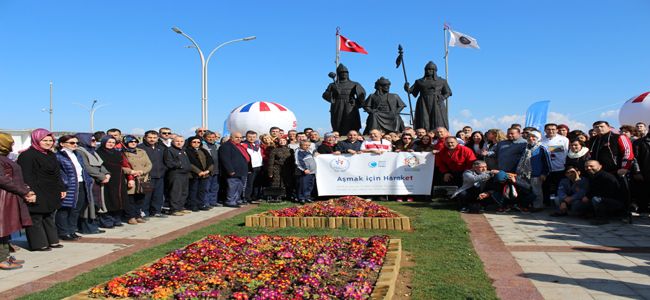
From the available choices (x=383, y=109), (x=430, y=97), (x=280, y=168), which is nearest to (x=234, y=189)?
(x=280, y=168)

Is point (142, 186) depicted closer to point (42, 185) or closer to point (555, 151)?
point (42, 185)

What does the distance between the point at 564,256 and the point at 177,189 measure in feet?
24.3

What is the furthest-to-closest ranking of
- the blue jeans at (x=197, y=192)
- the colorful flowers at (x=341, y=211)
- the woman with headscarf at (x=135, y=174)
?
the blue jeans at (x=197, y=192)
the woman with headscarf at (x=135, y=174)
the colorful flowers at (x=341, y=211)

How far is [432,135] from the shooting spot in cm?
1334

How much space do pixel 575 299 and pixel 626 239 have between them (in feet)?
11.6

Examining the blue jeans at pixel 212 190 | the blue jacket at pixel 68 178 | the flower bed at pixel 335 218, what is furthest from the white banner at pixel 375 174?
the blue jacket at pixel 68 178

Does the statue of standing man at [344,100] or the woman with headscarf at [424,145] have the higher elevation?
the statue of standing man at [344,100]

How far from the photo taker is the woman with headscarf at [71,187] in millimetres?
7848

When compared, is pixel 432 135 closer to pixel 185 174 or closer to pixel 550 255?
pixel 185 174

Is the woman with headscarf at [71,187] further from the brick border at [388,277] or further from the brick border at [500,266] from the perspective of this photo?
the brick border at [500,266]

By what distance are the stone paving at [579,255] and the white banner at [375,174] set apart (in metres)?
2.76

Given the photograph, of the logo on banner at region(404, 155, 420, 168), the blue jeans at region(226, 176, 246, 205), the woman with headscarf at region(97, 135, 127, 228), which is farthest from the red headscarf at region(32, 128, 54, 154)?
the logo on banner at region(404, 155, 420, 168)

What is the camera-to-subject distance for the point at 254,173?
12.7 m

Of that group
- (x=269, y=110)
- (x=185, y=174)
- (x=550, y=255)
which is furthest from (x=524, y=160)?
(x=269, y=110)
